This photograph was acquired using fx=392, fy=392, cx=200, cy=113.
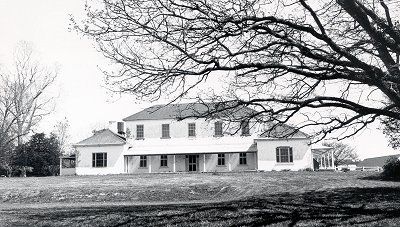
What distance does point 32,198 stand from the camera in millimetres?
22688

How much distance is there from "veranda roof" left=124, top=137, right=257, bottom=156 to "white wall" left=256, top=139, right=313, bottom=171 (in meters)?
1.08

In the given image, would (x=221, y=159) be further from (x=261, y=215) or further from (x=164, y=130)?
(x=261, y=215)

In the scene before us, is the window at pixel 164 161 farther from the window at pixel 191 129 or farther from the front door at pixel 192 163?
the window at pixel 191 129

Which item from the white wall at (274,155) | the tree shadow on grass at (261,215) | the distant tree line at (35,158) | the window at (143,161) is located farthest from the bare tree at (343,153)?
the tree shadow on grass at (261,215)

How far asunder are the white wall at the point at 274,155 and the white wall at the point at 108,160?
48.0 ft

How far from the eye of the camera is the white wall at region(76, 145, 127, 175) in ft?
137

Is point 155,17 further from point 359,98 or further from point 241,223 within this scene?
point 359,98

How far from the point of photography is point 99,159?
42.4 metres

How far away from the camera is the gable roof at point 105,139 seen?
1660 inches

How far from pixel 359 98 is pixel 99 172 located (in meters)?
33.4

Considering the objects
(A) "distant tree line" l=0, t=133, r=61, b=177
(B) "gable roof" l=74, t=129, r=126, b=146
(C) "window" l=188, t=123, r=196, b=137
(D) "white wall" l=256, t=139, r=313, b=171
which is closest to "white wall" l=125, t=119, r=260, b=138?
(C) "window" l=188, t=123, r=196, b=137

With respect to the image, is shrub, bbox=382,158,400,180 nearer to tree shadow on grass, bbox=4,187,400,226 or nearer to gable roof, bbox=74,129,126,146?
tree shadow on grass, bbox=4,187,400,226

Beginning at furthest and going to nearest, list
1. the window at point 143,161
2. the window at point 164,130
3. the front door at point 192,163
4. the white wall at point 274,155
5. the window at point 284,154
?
the window at point 164,130 → the window at point 143,161 → the front door at point 192,163 → the window at point 284,154 → the white wall at point 274,155

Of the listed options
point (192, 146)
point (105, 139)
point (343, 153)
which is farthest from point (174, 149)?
point (343, 153)
